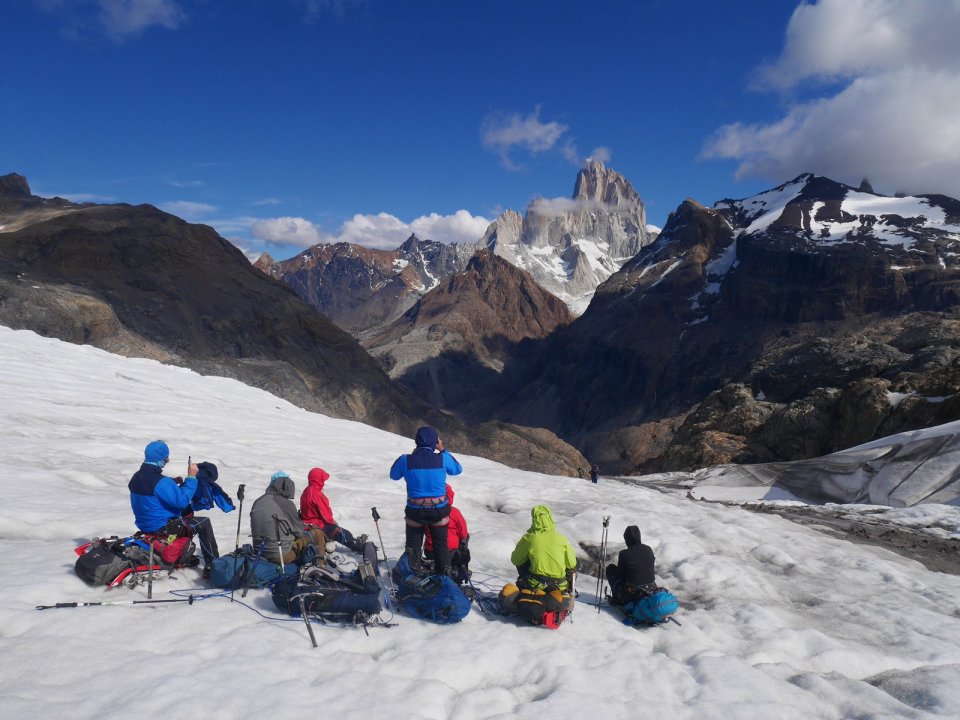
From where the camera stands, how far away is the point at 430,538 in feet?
25.7

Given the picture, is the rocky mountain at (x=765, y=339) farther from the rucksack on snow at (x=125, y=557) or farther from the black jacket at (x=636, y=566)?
the rucksack on snow at (x=125, y=557)

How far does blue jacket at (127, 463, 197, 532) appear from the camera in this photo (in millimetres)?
7129

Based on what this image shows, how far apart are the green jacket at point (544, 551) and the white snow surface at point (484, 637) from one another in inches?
27.0

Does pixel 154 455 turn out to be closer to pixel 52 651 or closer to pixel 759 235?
pixel 52 651

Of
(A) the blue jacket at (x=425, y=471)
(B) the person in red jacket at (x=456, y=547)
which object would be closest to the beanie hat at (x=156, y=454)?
(A) the blue jacket at (x=425, y=471)

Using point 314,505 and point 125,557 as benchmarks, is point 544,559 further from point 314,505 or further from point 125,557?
point 125,557

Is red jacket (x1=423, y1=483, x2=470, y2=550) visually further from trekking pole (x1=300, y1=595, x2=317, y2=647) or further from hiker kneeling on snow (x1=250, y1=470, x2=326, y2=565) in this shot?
trekking pole (x1=300, y1=595, x2=317, y2=647)

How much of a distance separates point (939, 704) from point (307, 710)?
5874 mm

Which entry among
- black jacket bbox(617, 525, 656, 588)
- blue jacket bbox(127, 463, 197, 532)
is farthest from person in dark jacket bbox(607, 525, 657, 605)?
blue jacket bbox(127, 463, 197, 532)

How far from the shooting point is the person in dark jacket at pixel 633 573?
7.55 m

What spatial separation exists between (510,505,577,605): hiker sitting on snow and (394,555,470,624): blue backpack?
79 centimetres

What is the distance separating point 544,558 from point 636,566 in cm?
129

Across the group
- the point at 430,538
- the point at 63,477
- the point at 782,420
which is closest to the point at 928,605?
the point at 430,538

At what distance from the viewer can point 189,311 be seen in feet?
224
